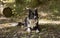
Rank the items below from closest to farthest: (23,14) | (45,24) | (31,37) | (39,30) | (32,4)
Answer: (31,37) → (39,30) → (45,24) → (23,14) → (32,4)

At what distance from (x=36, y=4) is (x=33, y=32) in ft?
2.74

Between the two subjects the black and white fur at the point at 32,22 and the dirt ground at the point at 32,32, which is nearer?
the dirt ground at the point at 32,32

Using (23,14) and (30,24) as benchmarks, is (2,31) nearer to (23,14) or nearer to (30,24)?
(30,24)

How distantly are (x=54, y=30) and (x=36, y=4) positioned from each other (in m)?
0.79

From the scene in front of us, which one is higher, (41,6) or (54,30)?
(41,6)

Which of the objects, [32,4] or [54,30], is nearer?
[54,30]

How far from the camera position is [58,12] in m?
2.36

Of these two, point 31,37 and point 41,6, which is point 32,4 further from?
point 31,37

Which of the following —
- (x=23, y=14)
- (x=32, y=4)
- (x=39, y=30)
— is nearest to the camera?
(x=39, y=30)

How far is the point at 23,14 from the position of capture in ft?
7.73

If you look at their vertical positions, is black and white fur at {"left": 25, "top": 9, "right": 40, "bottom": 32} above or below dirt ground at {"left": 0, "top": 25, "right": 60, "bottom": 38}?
above

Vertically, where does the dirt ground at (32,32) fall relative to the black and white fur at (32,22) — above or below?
below

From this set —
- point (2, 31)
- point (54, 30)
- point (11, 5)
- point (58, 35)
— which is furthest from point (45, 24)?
point (11, 5)

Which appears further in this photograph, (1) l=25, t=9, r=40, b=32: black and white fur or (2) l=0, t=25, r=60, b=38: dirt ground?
(1) l=25, t=9, r=40, b=32: black and white fur
